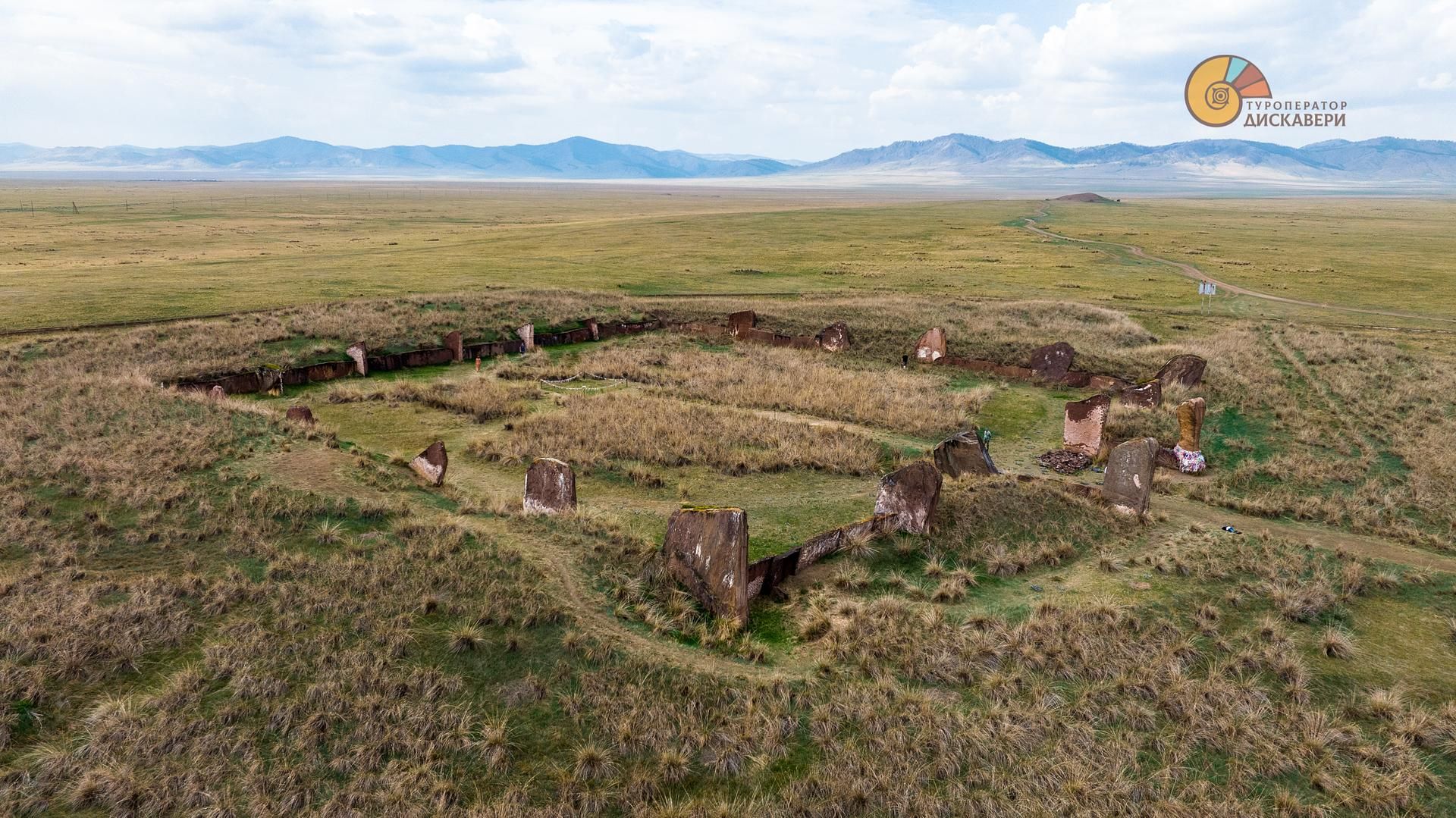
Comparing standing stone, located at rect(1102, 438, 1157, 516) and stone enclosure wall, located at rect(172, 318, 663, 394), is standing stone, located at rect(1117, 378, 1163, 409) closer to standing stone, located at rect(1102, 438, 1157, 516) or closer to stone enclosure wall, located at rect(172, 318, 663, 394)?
standing stone, located at rect(1102, 438, 1157, 516)

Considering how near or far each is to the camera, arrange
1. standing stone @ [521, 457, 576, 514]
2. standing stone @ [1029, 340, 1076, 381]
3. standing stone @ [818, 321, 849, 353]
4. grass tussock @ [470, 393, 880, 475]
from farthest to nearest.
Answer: standing stone @ [818, 321, 849, 353] → standing stone @ [1029, 340, 1076, 381] → grass tussock @ [470, 393, 880, 475] → standing stone @ [521, 457, 576, 514]

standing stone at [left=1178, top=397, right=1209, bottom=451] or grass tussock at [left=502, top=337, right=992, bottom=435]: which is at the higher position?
standing stone at [left=1178, top=397, right=1209, bottom=451]

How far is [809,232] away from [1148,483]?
8165 cm

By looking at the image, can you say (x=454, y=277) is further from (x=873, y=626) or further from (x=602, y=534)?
(x=873, y=626)

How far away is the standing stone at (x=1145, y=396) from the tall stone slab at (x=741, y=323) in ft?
49.8

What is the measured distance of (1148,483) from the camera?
595 inches

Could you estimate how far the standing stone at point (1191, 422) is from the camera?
18.6 m

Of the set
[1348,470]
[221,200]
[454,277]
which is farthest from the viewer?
[221,200]

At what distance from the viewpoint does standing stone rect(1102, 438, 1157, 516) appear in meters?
15.1

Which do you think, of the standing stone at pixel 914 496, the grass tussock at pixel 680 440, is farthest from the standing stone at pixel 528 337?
the standing stone at pixel 914 496

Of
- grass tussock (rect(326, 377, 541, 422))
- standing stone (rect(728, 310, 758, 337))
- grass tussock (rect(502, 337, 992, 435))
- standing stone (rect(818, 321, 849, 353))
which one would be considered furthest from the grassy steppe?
grass tussock (rect(502, 337, 992, 435))

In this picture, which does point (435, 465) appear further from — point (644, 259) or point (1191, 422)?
point (644, 259)

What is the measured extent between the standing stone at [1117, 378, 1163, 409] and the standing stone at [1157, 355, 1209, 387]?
1680mm

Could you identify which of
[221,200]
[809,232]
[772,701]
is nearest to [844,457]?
[772,701]
